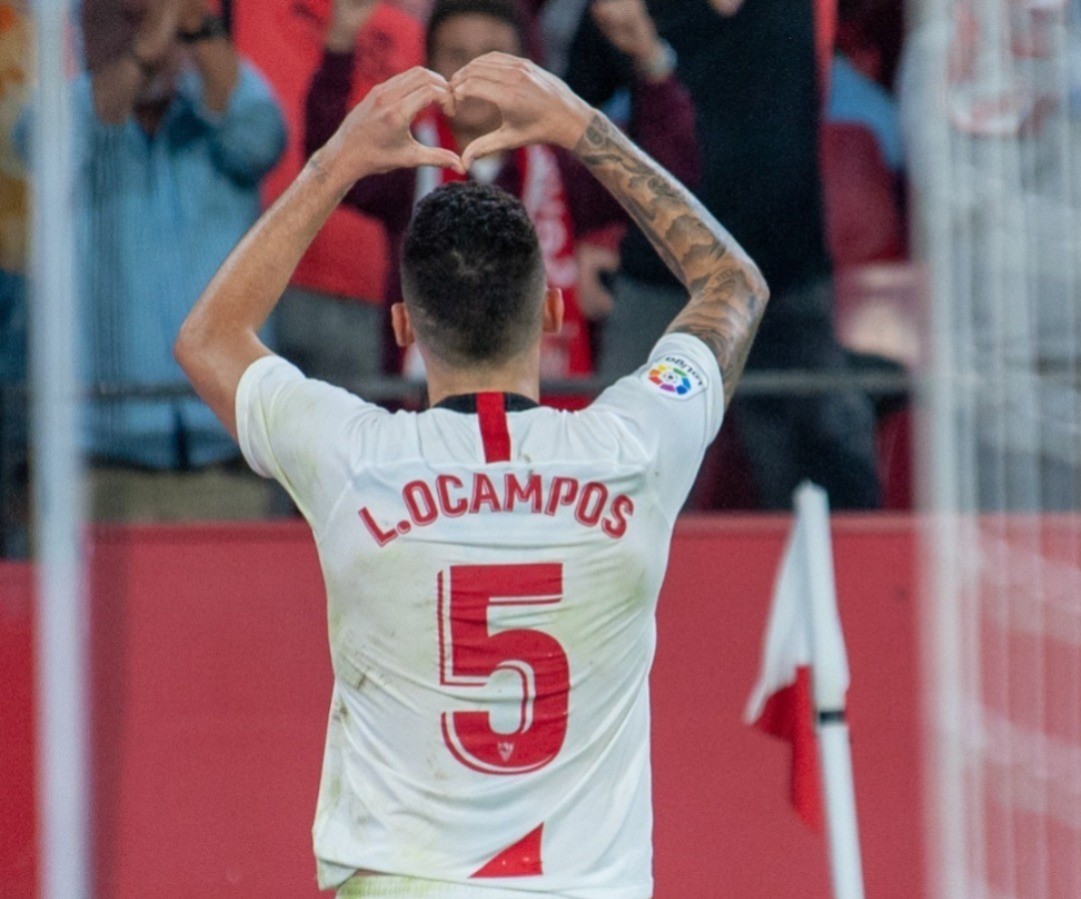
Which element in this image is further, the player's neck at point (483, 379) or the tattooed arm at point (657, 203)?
the tattooed arm at point (657, 203)

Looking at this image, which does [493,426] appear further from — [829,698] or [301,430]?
[829,698]

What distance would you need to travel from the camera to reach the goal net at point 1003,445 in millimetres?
4016

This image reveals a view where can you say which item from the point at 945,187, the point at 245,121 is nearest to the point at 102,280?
the point at 245,121

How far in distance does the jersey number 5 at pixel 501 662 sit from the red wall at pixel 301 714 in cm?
232

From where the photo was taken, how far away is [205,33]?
15.3 ft

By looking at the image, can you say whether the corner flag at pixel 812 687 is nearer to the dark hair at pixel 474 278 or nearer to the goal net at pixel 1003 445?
the goal net at pixel 1003 445

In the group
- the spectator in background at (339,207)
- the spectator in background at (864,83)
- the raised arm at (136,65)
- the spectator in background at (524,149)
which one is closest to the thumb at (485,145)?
the spectator in background at (524,149)

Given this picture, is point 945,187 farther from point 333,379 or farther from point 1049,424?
point 333,379

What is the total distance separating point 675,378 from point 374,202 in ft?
8.38

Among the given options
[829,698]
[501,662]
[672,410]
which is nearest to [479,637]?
[501,662]

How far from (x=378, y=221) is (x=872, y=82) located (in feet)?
4.97

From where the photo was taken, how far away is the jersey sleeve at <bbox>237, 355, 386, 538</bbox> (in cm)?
218

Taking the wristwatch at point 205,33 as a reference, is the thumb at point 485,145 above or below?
below

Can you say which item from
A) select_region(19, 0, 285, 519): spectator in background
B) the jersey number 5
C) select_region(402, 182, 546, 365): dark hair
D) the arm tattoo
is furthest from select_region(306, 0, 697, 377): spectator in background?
the jersey number 5
